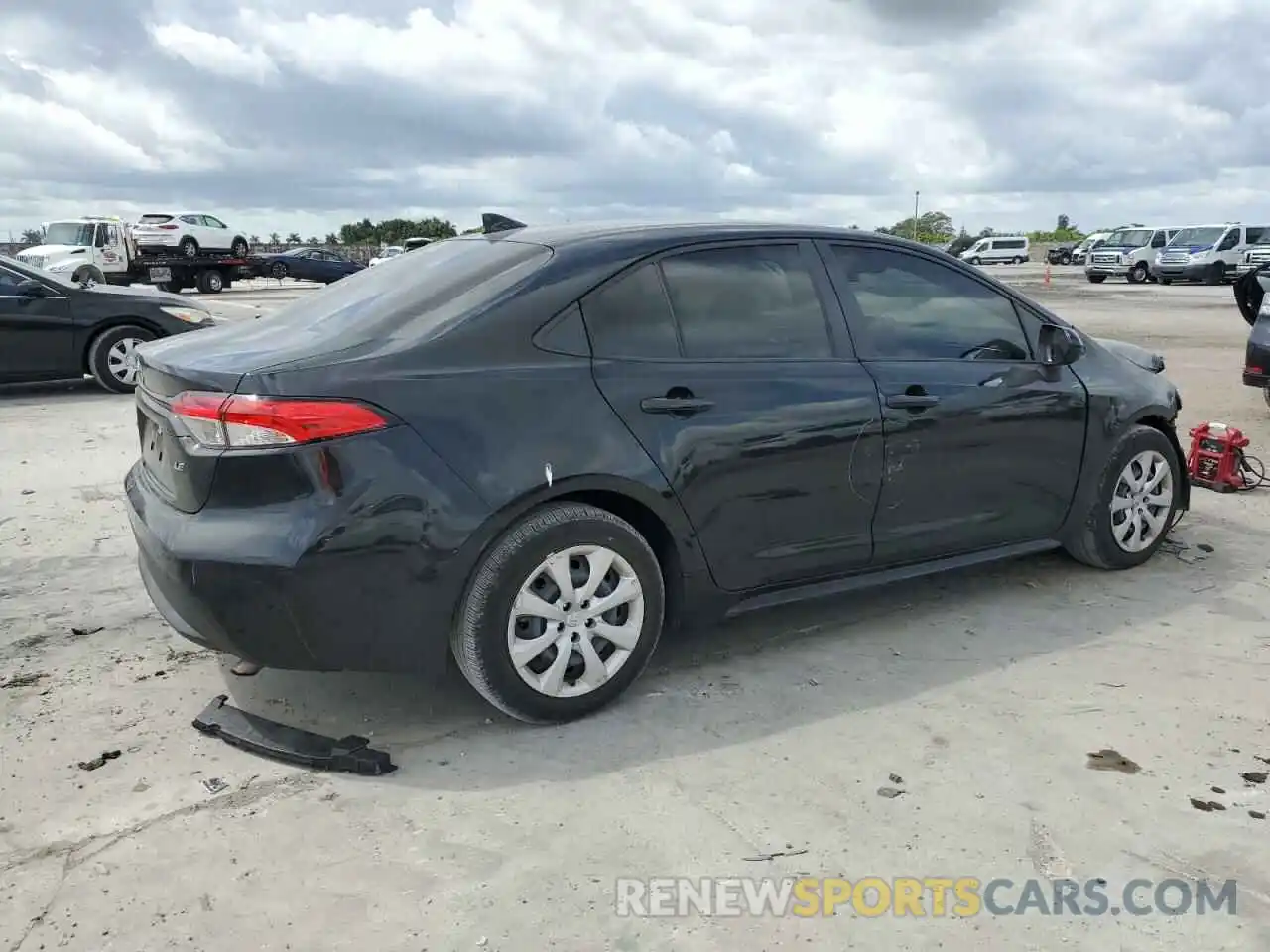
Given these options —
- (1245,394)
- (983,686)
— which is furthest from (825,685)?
(1245,394)

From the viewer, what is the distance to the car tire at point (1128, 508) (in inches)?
190

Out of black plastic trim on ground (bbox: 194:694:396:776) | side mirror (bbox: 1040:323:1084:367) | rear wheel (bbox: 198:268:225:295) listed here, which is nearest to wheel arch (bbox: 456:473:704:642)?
black plastic trim on ground (bbox: 194:694:396:776)

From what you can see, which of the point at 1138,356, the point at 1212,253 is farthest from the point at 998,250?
the point at 1138,356

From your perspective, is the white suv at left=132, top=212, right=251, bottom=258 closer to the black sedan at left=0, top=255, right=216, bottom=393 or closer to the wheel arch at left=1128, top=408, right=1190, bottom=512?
the black sedan at left=0, top=255, right=216, bottom=393

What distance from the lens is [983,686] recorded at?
3.79m

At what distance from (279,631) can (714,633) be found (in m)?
1.78

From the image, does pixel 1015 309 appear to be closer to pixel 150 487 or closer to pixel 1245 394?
pixel 150 487

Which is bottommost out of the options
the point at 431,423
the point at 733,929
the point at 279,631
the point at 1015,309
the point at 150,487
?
the point at 733,929

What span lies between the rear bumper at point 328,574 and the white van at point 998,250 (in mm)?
61187

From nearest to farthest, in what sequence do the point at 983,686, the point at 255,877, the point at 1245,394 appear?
the point at 255,877, the point at 983,686, the point at 1245,394

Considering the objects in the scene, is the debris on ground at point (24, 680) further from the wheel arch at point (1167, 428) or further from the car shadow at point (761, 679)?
the wheel arch at point (1167, 428)

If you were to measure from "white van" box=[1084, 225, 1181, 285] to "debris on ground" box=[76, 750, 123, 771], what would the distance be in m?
38.0

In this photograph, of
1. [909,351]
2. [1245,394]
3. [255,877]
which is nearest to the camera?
[255,877]

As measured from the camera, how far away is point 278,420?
3037 mm
